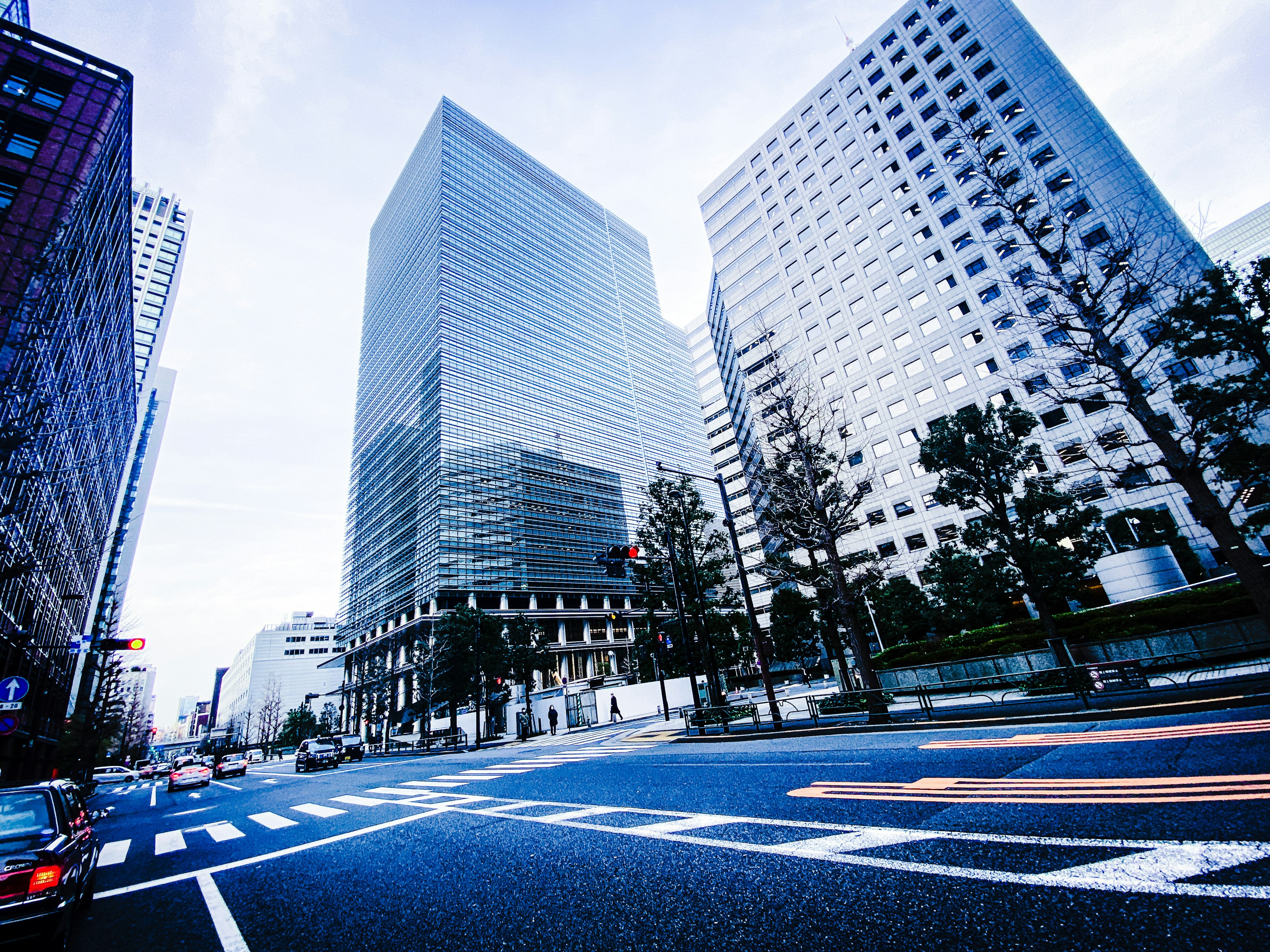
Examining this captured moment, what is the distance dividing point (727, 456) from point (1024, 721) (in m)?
71.5

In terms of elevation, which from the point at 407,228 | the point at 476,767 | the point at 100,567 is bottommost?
the point at 476,767

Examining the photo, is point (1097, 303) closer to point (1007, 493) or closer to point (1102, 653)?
point (1102, 653)

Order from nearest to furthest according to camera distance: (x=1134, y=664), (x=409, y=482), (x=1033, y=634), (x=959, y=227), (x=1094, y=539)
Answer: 1. (x=1134, y=664)
2. (x=1033, y=634)
3. (x=1094, y=539)
4. (x=959, y=227)
5. (x=409, y=482)

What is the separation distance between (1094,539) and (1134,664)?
15.5 metres

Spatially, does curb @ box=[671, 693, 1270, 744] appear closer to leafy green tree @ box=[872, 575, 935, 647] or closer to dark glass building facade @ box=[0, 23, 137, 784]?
dark glass building facade @ box=[0, 23, 137, 784]

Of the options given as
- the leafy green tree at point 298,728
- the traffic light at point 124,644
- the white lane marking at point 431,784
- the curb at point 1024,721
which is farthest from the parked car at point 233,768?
the leafy green tree at point 298,728

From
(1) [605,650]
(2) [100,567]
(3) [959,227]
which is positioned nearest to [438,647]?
(1) [605,650]

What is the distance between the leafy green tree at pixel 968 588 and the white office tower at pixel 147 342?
290ft

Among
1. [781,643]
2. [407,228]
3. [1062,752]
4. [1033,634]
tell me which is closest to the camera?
[1062,752]

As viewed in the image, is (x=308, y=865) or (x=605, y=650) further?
(x=605, y=650)

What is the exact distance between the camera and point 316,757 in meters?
28.0

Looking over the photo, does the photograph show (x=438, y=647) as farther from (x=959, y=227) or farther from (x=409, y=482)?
(x=959, y=227)

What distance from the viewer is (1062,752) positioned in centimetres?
719

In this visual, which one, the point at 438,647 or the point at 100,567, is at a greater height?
the point at 100,567
